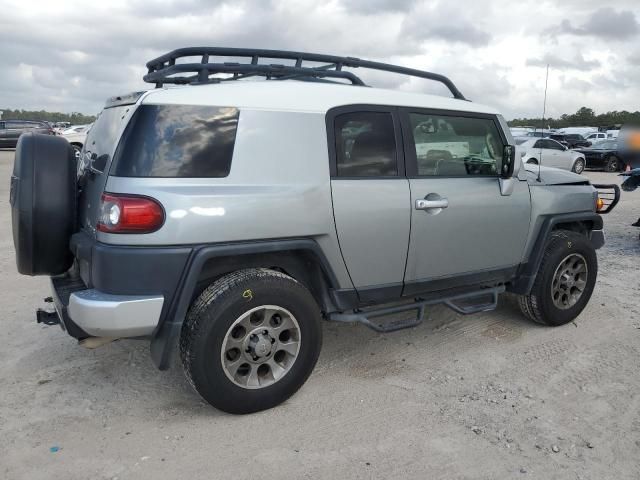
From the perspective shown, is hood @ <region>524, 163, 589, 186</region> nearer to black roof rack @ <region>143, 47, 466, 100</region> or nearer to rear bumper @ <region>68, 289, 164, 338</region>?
black roof rack @ <region>143, 47, 466, 100</region>

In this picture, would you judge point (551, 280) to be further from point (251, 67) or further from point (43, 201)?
point (43, 201)

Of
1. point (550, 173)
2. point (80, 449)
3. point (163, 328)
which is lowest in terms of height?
point (80, 449)

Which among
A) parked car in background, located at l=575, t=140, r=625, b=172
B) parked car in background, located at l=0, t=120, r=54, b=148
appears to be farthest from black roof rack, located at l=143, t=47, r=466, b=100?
parked car in background, located at l=0, t=120, r=54, b=148

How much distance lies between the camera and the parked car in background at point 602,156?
809 inches

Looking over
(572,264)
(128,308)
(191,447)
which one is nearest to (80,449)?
(191,447)

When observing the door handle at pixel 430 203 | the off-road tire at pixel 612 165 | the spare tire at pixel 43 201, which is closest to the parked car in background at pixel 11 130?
the off-road tire at pixel 612 165

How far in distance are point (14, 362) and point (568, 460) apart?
11.6 feet

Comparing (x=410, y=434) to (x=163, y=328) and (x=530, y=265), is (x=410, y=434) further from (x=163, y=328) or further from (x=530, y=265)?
(x=530, y=265)

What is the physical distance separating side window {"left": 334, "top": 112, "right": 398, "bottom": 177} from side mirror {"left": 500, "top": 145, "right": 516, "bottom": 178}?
0.94 m

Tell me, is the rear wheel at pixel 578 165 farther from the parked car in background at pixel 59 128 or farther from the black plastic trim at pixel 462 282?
the parked car in background at pixel 59 128

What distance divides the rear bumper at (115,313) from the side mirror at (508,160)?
8.47 ft

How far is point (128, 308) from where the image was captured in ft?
9.14

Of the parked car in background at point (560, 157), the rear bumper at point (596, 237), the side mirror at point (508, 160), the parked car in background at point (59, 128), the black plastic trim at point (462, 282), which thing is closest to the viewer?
the black plastic trim at point (462, 282)

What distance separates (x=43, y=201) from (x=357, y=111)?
1906 mm
